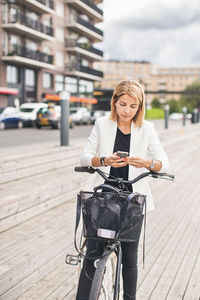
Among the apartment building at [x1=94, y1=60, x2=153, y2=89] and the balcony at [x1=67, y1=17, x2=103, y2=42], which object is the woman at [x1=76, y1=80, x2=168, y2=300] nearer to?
the balcony at [x1=67, y1=17, x2=103, y2=42]

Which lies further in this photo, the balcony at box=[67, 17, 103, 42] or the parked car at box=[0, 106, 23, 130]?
the balcony at box=[67, 17, 103, 42]

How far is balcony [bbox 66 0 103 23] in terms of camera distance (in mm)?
50844

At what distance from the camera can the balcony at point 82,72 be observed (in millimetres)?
53125

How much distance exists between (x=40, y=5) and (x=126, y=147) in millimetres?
42113

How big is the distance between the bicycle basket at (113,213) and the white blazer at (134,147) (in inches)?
11.6

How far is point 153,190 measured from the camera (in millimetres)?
8781

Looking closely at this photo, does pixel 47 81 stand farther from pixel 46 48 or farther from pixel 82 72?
pixel 82 72

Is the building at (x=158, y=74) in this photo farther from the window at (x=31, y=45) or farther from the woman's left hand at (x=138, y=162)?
the woman's left hand at (x=138, y=162)

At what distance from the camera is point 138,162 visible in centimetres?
267

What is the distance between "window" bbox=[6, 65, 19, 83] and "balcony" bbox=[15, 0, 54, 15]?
580 cm

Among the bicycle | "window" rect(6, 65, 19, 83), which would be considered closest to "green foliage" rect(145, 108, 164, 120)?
"window" rect(6, 65, 19, 83)

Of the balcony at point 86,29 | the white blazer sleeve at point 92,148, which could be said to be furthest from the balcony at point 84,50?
the white blazer sleeve at point 92,148

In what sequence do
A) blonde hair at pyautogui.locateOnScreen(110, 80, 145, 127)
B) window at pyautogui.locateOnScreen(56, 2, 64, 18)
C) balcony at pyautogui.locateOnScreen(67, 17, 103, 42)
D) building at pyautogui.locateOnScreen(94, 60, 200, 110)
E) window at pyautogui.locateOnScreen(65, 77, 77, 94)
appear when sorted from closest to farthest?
blonde hair at pyautogui.locateOnScreen(110, 80, 145, 127)
window at pyautogui.locateOnScreen(56, 2, 64, 18)
balcony at pyautogui.locateOnScreen(67, 17, 103, 42)
window at pyautogui.locateOnScreen(65, 77, 77, 94)
building at pyautogui.locateOnScreen(94, 60, 200, 110)

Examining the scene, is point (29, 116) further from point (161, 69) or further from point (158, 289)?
point (161, 69)
